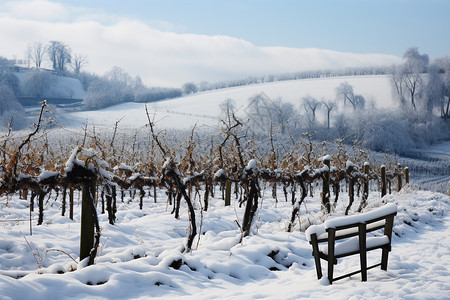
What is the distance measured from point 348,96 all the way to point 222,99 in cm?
1716

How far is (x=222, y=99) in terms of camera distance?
49875 mm

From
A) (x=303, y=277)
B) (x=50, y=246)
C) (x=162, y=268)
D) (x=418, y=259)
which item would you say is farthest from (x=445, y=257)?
(x=50, y=246)

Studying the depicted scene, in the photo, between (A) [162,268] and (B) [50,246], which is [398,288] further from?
(B) [50,246]

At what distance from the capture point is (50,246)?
5.44m

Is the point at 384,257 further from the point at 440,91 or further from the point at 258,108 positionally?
the point at 440,91

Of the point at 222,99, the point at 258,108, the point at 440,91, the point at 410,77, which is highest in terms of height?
the point at 410,77

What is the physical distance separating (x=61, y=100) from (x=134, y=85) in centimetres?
1677

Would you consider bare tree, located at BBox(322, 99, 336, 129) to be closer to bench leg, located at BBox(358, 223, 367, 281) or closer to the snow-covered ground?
the snow-covered ground

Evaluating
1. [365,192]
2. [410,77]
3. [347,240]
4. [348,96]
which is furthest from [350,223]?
[348,96]

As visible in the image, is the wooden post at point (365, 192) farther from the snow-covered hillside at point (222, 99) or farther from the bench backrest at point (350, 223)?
the snow-covered hillside at point (222, 99)

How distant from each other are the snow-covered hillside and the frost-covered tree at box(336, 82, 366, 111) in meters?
0.75

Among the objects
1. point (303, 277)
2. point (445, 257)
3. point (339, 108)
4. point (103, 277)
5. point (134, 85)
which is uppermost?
point (134, 85)

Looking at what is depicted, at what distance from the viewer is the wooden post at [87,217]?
4.50 meters

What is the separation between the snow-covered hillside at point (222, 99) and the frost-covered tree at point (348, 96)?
29.6 inches
